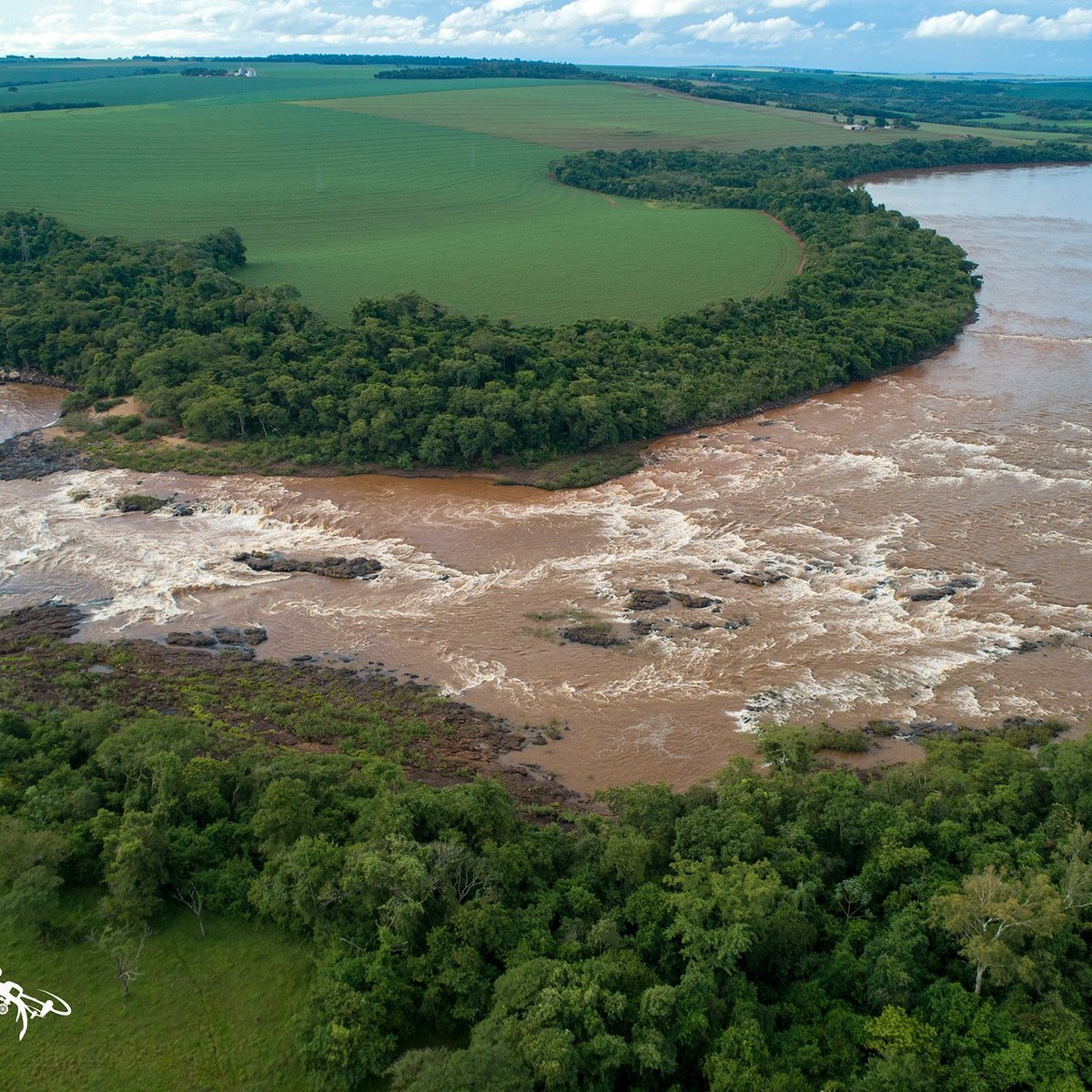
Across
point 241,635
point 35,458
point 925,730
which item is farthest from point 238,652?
point 925,730

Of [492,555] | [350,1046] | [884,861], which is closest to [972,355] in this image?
[492,555]

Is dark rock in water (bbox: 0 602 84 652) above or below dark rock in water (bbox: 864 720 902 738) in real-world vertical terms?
above

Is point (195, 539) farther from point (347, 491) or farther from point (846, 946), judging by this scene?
point (846, 946)

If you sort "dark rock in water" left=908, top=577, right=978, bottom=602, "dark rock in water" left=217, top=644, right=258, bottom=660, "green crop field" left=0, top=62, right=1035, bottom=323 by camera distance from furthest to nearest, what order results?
"green crop field" left=0, top=62, right=1035, bottom=323, "dark rock in water" left=908, top=577, right=978, bottom=602, "dark rock in water" left=217, top=644, right=258, bottom=660

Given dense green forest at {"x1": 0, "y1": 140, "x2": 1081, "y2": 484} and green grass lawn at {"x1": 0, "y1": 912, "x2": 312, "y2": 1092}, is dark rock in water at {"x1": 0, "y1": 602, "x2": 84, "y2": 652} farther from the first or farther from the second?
green grass lawn at {"x1": 0, "y1": 912, "x2": 312, "y2": 1092}

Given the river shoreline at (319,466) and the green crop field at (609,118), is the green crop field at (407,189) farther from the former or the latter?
the river shoreline at (319,466)

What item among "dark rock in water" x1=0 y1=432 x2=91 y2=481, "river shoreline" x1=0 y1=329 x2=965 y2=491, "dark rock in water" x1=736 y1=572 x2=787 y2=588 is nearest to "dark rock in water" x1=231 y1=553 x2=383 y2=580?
"river shoreline" x1=0 y1=329 x2=965 y2=491

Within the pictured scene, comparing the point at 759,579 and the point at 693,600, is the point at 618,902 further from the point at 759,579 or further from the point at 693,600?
the point at 759,579
